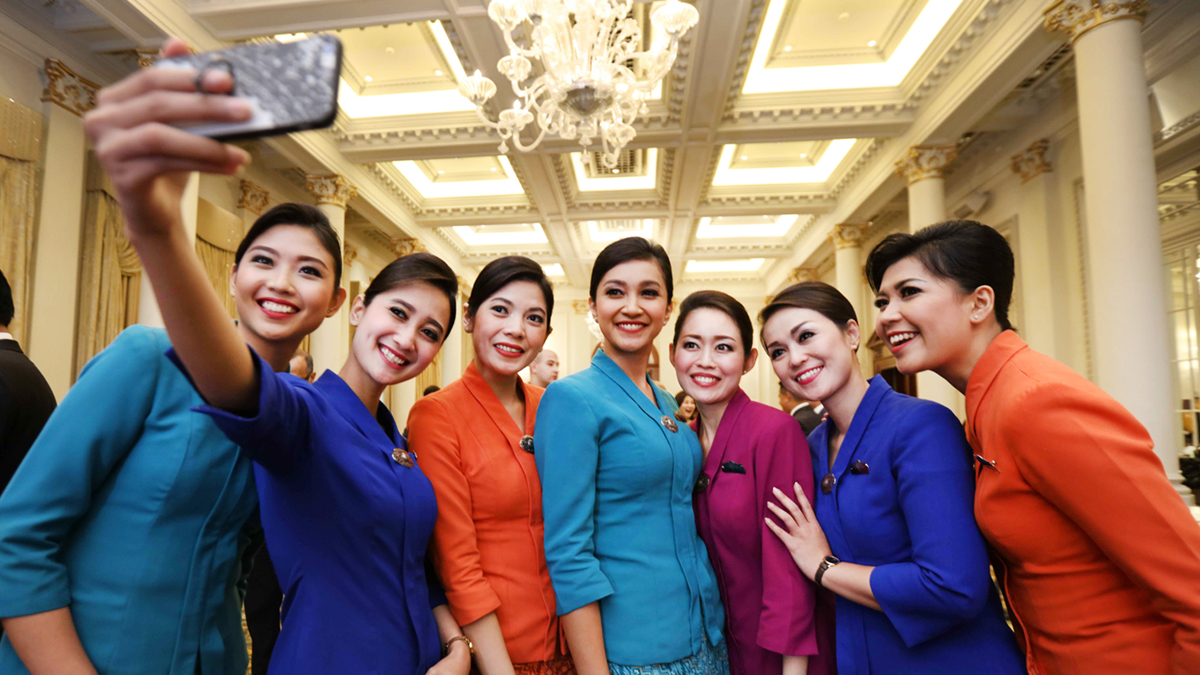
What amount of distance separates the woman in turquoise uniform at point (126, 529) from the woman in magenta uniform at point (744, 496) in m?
1.12

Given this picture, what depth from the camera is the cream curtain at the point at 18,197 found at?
4.97 meters

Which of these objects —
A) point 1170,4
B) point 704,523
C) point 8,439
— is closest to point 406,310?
point 704,523

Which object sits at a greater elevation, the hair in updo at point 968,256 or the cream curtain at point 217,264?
the cream curtain at point 217,264

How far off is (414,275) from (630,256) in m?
0.60

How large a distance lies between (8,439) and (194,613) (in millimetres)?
1131

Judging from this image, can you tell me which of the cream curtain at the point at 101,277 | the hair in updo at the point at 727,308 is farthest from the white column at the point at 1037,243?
the cream curtain at the point at 101,277

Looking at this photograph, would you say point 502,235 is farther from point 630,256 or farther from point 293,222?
point 293,222

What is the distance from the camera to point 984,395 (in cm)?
147

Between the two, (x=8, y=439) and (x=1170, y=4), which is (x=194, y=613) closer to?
(x=8, y=439)

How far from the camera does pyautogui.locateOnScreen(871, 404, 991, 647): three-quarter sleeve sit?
1.35 meters

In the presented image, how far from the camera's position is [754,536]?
1651 millimetres

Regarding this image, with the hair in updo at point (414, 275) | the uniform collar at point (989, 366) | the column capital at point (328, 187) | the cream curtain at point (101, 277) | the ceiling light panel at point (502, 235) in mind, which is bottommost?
the uniform collar at point (989, 366)

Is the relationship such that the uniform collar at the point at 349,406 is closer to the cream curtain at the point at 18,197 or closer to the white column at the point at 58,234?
the cream curtain at the point at 18,197

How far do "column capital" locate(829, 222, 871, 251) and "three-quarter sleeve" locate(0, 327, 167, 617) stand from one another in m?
10.4
